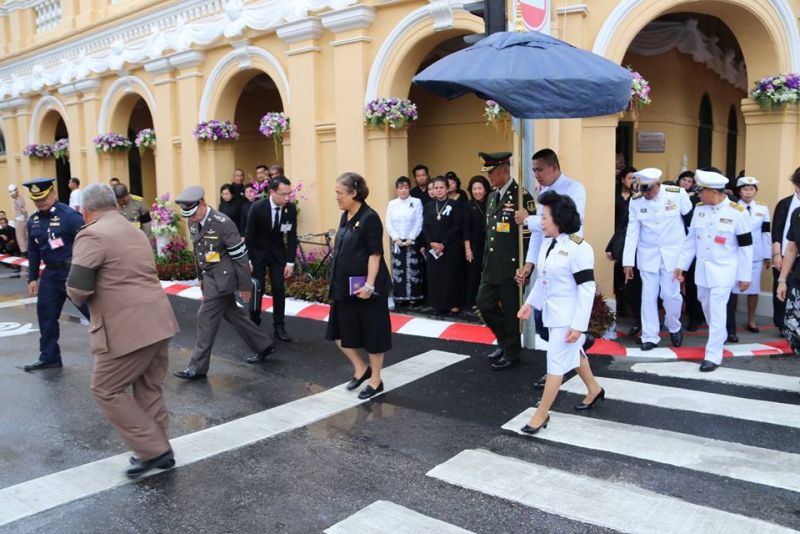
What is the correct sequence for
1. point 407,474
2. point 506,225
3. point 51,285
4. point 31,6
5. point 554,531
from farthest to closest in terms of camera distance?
point 31,6, point 51,285, point 506,225, point 407,474, point 554,531

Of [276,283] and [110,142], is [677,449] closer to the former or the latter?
[276,283]

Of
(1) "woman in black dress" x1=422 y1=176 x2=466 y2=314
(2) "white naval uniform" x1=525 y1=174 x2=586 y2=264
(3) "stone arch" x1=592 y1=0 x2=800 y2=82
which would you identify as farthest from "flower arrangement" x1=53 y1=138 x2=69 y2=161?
(2) "white naval uniform" x1=525 y1=174 x2=586 y2=264

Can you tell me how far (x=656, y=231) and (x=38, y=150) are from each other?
1792 centimetres

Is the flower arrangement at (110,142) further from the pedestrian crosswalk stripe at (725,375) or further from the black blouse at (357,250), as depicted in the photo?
the pedestrian crosswalk stripe at (725,375)

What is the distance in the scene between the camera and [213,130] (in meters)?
13.6

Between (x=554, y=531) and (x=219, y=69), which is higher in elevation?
(x=219, y=69)

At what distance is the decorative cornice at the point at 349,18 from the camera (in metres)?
10.7

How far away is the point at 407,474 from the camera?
14.8ft

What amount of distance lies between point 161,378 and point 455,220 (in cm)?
516

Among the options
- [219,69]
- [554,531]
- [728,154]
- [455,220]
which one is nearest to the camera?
[554,531]

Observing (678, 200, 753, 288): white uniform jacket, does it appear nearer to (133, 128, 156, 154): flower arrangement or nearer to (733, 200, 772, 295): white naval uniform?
(733, 200, 772, 295): white naval uniform

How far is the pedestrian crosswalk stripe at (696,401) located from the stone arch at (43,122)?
699 inches

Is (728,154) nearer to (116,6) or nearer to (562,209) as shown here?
(562,209)

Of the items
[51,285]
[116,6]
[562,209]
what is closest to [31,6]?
[116,6]
